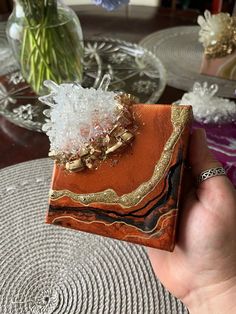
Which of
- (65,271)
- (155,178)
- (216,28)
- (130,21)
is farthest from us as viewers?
Result: (130,21)

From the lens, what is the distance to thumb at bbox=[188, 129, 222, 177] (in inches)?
22.5

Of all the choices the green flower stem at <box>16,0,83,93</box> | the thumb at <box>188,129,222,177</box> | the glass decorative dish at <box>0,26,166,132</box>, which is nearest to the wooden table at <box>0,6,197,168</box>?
the glass decorative dish at <box>0,26,166,132</box>

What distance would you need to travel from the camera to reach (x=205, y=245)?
1.85 ft

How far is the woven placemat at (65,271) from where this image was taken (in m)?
0.60

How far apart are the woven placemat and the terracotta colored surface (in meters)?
0.10

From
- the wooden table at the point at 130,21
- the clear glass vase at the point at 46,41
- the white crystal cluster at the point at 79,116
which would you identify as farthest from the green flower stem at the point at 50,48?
the white crystal cluster at the point at 79,116

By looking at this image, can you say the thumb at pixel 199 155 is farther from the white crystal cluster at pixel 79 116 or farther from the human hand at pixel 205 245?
the white crystal cluster at pixel 79 116

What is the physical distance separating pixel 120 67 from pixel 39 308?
0.58 meters

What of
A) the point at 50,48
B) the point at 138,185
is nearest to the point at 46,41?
the point at 50,48

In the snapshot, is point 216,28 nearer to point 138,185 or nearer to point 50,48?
point 50,48

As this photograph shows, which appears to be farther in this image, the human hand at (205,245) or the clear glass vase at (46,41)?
the clear glass vase at (46,41)

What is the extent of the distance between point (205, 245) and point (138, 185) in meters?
0.11

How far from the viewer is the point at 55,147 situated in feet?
1.84

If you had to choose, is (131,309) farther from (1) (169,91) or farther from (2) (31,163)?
(1) (169,91)
